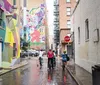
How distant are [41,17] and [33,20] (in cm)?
776

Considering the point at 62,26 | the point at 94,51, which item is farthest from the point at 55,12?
the point at 94,51

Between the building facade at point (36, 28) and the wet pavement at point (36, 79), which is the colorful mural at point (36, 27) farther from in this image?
the wet pavement at point (36, 79)

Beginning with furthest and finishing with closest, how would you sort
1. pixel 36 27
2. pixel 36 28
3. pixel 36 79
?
pixel 36 28 → pixel 36 27 → pixel 36 79

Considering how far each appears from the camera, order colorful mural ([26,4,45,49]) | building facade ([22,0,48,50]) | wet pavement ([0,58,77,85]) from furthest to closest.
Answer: colorful mural ([26,4,45,49])
building facade ([22,0,48,50])
wet pavement ([0,58,77,85])

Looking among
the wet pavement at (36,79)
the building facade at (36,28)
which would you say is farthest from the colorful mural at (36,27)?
the wet pavement at (36,79)

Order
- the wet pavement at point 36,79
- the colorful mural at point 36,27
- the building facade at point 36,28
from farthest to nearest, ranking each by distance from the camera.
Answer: the colorful mural at point 36,27
the building facade at point 36,28
the wet pavement at point 36,79

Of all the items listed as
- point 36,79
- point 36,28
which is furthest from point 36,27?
point 36,79

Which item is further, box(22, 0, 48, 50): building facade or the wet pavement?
box(22, 0, 48, 50): building facade

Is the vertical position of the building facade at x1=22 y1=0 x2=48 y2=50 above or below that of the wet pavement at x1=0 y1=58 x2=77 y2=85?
above

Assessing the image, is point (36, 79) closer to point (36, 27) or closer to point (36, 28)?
point (36, 27)

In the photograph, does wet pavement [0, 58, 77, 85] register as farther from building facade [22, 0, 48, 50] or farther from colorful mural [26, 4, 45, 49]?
colorful mural [26, 4, 45, 49]

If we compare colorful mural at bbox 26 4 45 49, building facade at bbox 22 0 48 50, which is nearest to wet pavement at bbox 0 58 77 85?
building facade at bbox 22 0 48 50

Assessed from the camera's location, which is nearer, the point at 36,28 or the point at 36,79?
the point at 36,79

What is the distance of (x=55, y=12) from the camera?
310ft
